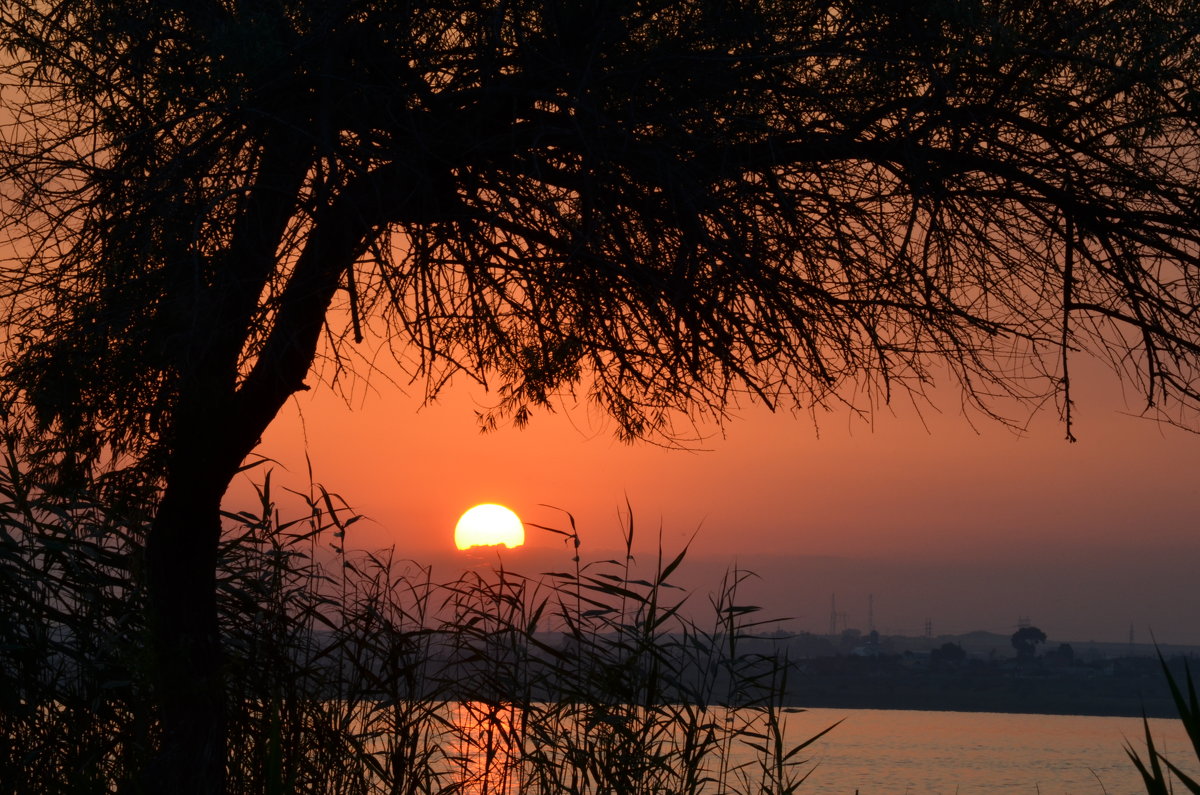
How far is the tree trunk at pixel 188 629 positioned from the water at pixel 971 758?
37443 mm

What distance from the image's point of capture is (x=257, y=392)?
4742mm

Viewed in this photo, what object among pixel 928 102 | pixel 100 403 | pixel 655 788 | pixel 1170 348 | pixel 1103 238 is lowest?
pixel 655 788

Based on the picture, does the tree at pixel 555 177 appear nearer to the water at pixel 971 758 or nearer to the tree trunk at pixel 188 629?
the tree trunk at pixel 188 629

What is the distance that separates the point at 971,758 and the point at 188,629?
238 feet

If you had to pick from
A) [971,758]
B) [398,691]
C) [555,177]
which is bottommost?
[971,758]

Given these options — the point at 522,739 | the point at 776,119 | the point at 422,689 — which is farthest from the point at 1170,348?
A: the point at 422,689

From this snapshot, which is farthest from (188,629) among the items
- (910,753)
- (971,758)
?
(971,758)

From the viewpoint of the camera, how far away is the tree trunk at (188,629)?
4.34m

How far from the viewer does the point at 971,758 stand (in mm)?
69188

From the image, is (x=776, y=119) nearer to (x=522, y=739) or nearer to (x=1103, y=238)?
(x=1103, y=238)

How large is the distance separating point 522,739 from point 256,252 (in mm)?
2171

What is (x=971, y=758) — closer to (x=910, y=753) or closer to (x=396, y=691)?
(x=910, y=753)

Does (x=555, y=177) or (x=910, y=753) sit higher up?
(x=555, y=177)

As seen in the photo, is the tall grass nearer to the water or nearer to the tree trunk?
the tree trunk
